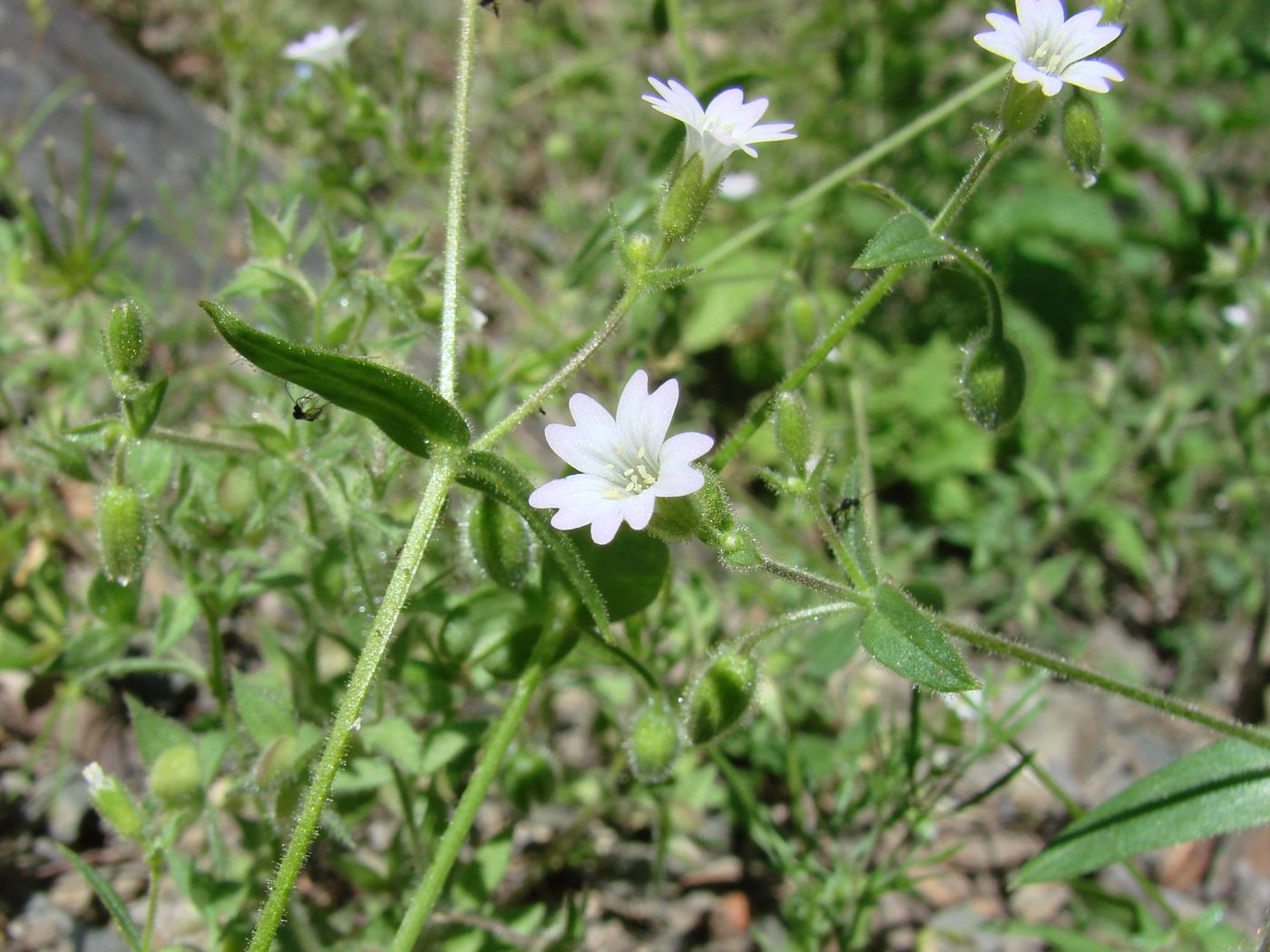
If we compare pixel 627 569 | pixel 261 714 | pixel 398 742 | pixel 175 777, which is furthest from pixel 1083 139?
pixel 175 777

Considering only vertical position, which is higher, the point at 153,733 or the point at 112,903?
the point at 153,733

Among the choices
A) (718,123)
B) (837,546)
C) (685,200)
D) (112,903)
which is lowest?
(112,903)

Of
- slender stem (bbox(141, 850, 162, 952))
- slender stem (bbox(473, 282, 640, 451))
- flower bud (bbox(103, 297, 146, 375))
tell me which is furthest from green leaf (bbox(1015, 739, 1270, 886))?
flower bud (bbox(103, 297, 146, 375))

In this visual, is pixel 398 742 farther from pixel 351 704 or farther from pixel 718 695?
pixel 718 695

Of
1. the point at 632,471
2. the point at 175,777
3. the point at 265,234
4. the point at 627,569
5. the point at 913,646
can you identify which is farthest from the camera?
the point at 265,234

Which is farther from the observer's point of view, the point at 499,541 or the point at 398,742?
the point at 398,742

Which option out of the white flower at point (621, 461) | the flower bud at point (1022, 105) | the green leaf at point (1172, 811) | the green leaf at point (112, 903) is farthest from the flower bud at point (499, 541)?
the green leaf at point (1172, 811)
